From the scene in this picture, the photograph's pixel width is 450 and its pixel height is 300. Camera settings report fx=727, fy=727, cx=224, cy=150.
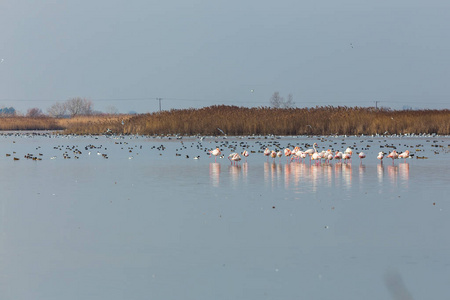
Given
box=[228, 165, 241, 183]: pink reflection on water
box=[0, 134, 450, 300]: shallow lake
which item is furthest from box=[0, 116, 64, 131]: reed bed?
box=[0, 134, 450, 300]: shallow lake

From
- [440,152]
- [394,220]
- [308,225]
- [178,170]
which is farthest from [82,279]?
[440,152]

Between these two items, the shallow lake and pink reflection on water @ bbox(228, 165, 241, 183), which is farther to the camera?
pink reflection on water @ bbox(228, 165, 241, 183)

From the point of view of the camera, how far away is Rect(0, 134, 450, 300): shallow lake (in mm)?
5867

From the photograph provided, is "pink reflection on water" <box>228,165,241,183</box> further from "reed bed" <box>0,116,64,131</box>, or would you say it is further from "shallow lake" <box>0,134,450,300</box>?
"reed bed" <box>0,116,64,131</box>

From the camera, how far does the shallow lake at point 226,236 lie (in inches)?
231

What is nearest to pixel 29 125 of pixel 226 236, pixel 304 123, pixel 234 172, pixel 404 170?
pixel 304 123

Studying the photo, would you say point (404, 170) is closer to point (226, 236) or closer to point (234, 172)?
point (234, 172)

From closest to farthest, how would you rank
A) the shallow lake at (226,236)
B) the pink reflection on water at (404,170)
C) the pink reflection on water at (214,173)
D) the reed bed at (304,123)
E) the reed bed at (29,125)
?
the shallow lake at (226,236)
the pink reflection on water at (214,173)
the pink reflection on water at (404,170)
the reed bed at (304,123)
the reed bed at (29,125)

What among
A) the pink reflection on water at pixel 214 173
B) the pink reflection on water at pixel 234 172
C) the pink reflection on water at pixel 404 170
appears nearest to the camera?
the pink reflection on water at pixel 214 173

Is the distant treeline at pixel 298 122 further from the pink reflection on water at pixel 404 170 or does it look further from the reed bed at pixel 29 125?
the reed bed at pixel 29 125

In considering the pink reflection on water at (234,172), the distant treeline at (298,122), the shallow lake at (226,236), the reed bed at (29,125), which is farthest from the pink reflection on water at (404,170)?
the reed bed at (29,125)

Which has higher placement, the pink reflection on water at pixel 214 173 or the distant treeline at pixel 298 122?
the distant treeline at pixel 298 122

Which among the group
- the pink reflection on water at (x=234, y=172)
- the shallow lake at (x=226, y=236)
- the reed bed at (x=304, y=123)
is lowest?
the shallow lake at (x=226, y=236)

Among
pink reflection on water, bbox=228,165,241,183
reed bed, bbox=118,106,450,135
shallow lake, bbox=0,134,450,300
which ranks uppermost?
reed bed, bbox=118,106,450,135
